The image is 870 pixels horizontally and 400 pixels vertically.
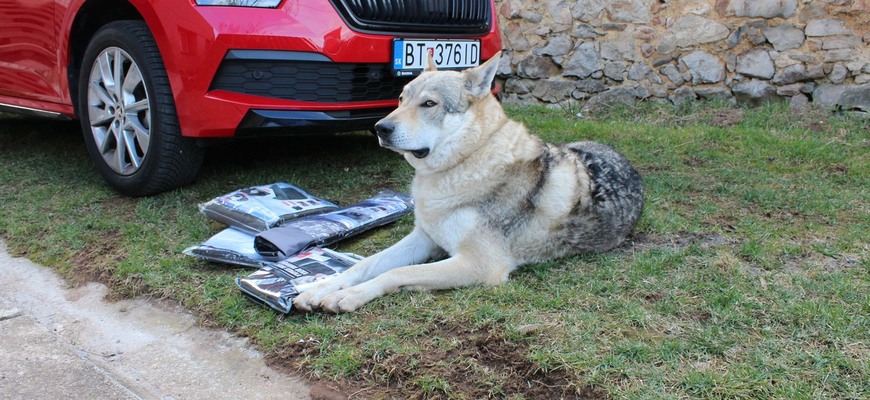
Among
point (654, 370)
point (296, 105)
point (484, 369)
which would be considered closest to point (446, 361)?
point (484, 369)

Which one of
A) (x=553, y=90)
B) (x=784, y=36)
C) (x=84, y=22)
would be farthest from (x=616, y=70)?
(x=84, y=22)

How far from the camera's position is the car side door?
458 cm

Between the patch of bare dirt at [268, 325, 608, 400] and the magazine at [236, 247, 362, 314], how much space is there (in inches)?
14.7

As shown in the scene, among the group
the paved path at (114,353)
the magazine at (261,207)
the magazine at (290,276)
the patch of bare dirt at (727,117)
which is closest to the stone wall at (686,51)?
the patch of bare dirt at (727,117)

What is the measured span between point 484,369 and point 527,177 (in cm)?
123

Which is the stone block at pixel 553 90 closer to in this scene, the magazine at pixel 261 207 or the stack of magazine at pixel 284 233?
the stack of magazine at pixel 284 233

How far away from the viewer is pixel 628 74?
707cm

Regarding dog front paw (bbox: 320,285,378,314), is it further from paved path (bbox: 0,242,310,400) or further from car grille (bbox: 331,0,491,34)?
car grille (bbox: 331,0,491,34)

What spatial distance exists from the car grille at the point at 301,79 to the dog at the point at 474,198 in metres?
0.86

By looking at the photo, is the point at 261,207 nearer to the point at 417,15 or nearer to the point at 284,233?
→ the point at 284,233

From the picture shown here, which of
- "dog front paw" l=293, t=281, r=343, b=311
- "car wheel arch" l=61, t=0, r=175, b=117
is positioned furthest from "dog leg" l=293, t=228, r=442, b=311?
"car wheel arch" l=61, t=0, r=175, b=117

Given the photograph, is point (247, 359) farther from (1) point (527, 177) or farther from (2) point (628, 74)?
(2) point (628, 74)

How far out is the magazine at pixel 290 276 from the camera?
112 inches

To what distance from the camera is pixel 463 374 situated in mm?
2299
